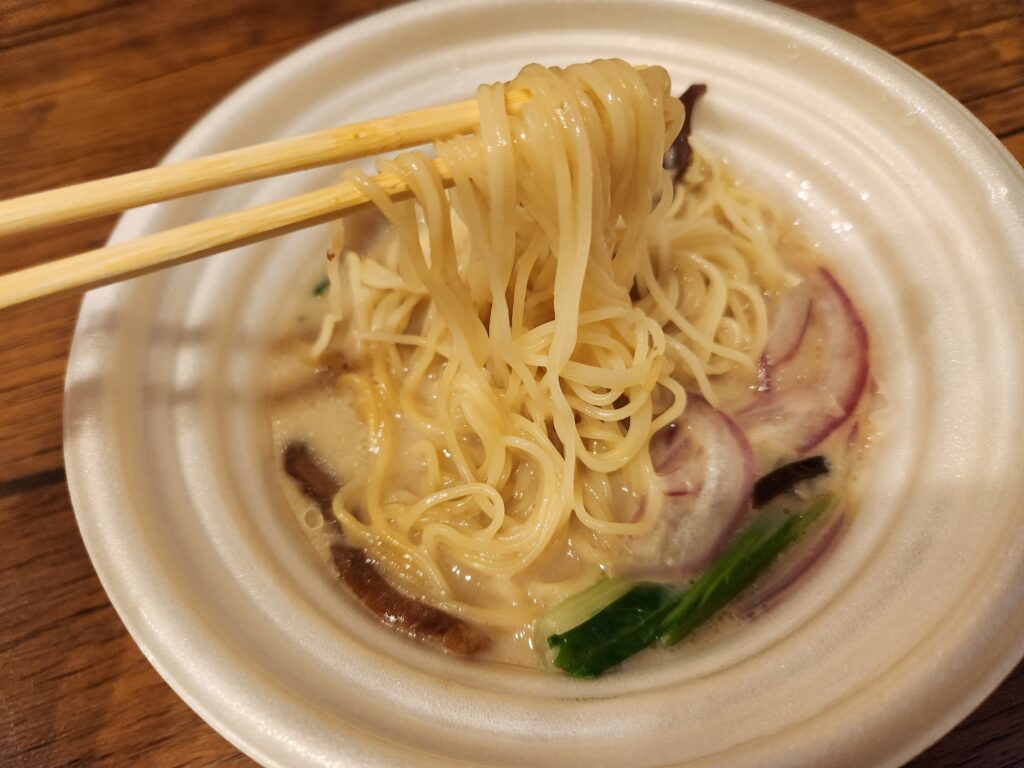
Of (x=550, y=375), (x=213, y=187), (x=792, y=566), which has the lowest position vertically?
(x=792, y=566)

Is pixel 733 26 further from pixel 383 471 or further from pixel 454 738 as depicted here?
pixel 454 738

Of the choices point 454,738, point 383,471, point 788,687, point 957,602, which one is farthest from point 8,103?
point 957,602

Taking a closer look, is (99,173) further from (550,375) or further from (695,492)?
(695,492)

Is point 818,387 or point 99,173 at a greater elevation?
point 99,173

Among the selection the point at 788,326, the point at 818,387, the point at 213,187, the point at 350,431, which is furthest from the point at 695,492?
the point at 213,187

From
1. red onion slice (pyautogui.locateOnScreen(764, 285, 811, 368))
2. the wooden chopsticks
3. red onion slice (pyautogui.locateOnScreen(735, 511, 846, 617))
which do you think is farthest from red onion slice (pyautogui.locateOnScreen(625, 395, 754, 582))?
the wooden chopsticks

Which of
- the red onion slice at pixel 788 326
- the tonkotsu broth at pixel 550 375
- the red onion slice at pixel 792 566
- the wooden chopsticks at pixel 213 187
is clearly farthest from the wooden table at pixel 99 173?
the red onion slice at pixel 788 326

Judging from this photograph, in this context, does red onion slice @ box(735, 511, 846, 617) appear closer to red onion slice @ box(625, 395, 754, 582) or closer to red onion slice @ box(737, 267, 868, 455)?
red onion slice @ box(625, 395, 754, 582)
